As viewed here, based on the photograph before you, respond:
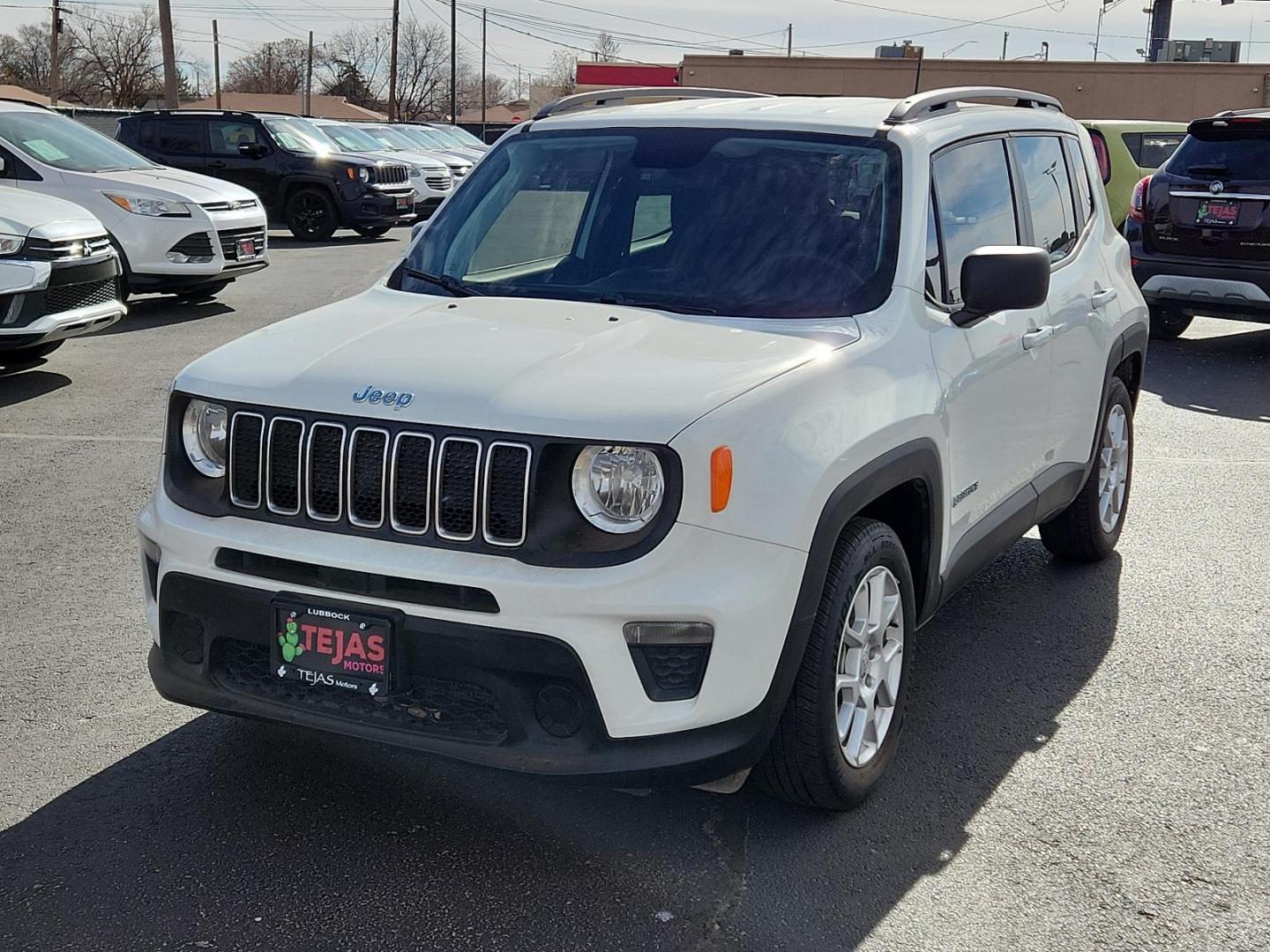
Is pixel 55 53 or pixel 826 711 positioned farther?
pixel 55 53

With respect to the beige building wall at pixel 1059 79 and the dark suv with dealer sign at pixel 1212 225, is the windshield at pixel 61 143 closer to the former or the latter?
the dark suv with dealer sign at pixel 1212 225

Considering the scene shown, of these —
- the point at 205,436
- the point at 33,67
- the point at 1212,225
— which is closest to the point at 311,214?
the point at 1212,225

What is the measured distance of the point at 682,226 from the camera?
4.33 meters

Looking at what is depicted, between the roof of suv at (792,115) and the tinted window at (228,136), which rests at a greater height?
the roof of suv at (792,115)

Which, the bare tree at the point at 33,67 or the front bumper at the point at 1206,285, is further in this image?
the bare tree at the point at 33,67

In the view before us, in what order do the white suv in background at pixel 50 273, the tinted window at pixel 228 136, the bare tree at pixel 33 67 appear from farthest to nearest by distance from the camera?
the bare tree at pixel 33 67 → the tinted window at pixel 228 136 → the white suv in background at pixel 50 273

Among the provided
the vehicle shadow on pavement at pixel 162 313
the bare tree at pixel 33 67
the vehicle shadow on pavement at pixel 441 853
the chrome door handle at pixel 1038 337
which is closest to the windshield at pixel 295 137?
the vehicle shadow on pavement at pixel 162 313

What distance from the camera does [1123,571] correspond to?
6020mm

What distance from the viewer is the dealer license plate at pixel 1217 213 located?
420 inches

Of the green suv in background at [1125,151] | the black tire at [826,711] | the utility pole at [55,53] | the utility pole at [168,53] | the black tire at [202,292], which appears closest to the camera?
the black tire at [826,711]

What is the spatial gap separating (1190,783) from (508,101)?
134 meters

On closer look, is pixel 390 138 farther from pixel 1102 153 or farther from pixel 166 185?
pixel 1102 153

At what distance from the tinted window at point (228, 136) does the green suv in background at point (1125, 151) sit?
11.8 metres

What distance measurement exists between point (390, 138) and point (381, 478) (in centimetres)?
2601
